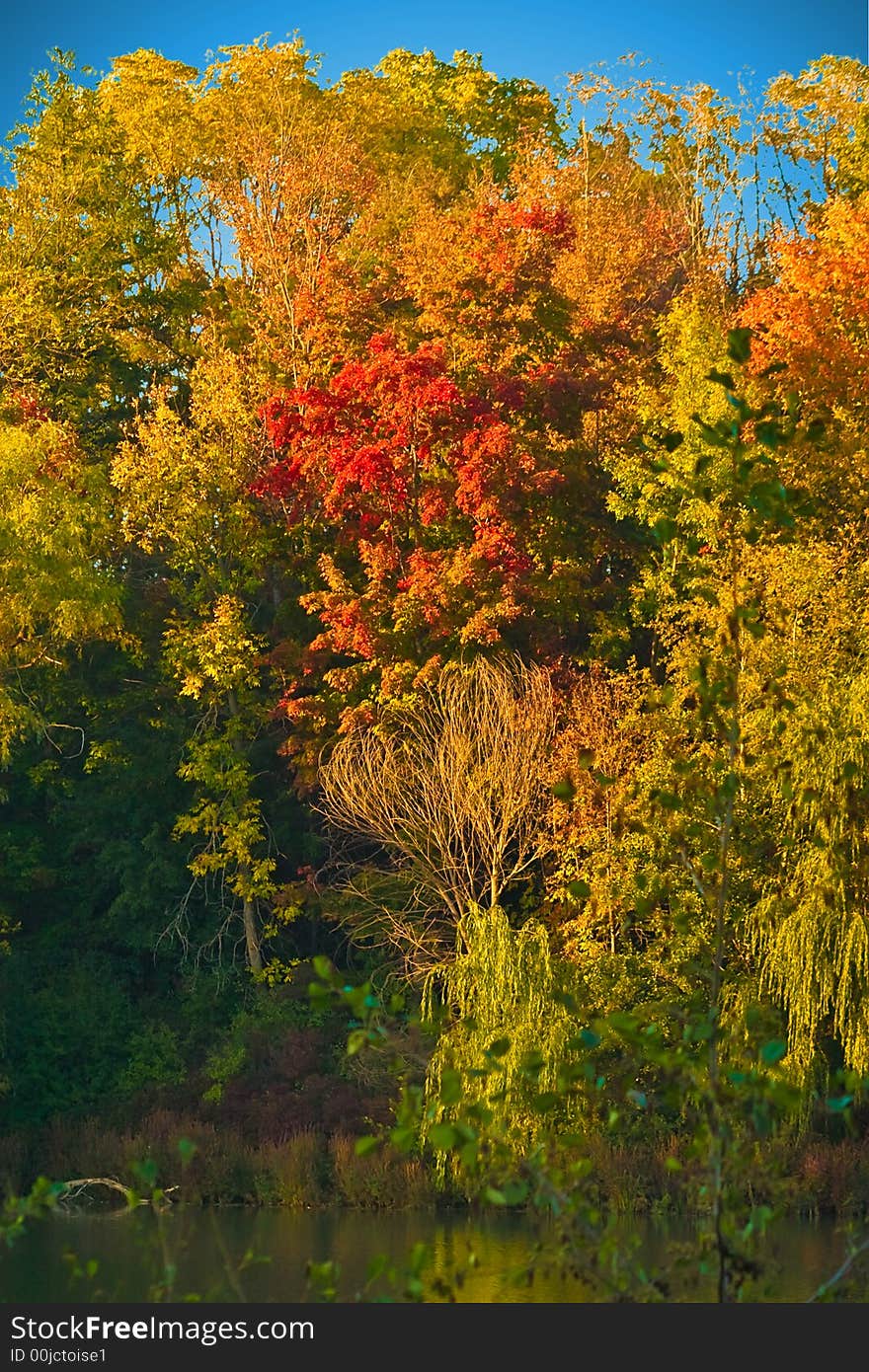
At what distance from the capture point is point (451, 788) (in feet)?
76.4

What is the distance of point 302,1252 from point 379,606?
955cm

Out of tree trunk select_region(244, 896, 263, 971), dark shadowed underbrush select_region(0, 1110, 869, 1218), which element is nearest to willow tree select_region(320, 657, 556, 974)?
dark shadowed underbrush select_region(0, 1110, 869, 1218)

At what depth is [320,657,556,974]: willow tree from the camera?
23.3 metres

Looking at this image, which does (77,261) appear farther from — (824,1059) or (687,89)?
(824,1059)

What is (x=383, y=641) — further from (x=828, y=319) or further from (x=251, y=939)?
(x=828, y=319)

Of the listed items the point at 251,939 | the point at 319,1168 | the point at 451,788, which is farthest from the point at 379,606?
the point at 319,1168

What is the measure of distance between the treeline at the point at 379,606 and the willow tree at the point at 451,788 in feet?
0.23

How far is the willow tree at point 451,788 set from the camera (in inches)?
916

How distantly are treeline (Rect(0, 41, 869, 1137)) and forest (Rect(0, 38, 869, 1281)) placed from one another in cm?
8

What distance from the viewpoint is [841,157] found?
30.4m

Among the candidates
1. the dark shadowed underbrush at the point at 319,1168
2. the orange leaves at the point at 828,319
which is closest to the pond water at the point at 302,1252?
the dark shadowed underbrush at the point at 319,1168

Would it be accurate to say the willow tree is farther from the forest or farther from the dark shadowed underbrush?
the dark shadowed underbrush

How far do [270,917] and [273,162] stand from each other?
12063 mm

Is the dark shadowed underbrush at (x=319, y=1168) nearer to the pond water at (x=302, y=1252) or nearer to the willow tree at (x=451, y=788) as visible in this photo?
the pond water at (x=302, y=1252)
